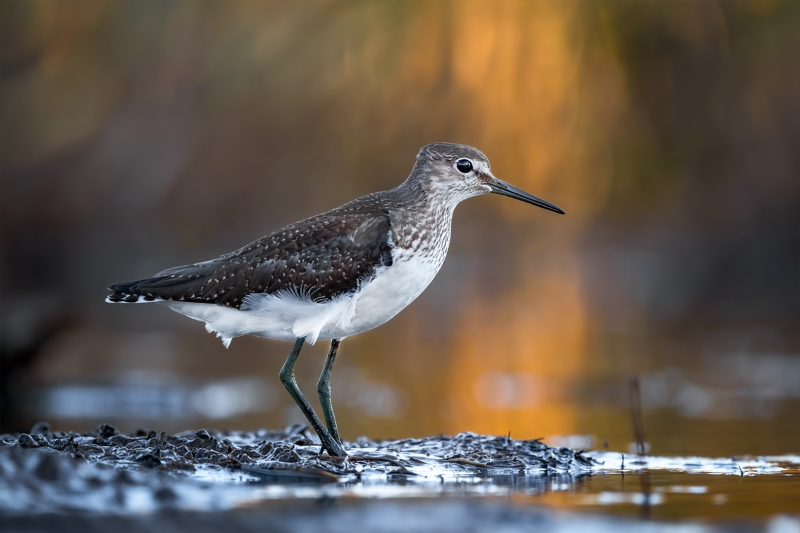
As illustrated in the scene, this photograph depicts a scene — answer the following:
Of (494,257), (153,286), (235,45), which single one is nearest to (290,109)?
(235,45)

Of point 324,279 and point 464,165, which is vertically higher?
point 464,165

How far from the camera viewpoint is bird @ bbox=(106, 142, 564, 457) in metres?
6.22

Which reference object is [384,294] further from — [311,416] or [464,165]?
[464,165]

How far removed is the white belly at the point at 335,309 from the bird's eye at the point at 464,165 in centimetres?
85

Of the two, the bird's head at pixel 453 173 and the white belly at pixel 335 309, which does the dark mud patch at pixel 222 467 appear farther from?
the bird's head at pixel 453 173

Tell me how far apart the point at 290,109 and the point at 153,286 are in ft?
86.8

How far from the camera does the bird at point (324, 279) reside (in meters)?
6.22

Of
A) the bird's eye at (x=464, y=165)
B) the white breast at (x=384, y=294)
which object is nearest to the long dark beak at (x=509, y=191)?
the bird's eye at (x=464, y=165)

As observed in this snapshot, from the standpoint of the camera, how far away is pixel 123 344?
1438 cm

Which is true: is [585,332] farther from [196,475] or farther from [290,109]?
[290,109]

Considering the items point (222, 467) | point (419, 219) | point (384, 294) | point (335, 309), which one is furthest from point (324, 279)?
point (222, 467)

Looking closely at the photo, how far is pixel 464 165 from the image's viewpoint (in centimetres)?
709

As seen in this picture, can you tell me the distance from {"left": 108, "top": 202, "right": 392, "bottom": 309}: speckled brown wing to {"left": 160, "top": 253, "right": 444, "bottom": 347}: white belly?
0.05 meters

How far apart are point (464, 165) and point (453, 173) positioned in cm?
12
